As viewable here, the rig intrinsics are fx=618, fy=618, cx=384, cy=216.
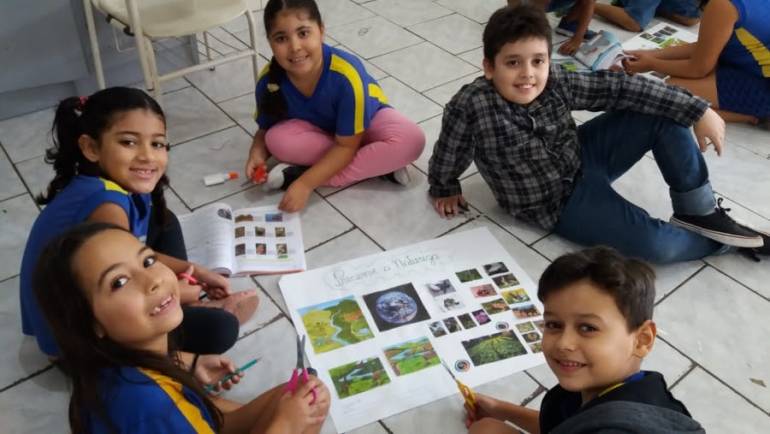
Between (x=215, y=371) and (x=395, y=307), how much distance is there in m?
0.40

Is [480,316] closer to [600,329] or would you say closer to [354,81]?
[600,329]

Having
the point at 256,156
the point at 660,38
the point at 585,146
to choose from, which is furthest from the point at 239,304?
the point at 660,38

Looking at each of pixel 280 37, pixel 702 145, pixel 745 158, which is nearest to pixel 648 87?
pixel 702 145

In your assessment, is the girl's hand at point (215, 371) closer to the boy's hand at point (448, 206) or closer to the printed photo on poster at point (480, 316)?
the printed photo on poster at point (480, 316)

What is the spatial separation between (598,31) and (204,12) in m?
1.60

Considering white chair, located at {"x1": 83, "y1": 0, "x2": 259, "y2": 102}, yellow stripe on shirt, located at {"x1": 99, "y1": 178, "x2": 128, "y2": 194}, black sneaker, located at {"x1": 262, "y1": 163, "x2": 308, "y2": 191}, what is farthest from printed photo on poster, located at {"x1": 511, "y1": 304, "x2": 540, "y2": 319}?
white chair, located at {"x1": 83, "y1": 0, "x2": 259, "y2": 102}

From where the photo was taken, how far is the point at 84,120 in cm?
112

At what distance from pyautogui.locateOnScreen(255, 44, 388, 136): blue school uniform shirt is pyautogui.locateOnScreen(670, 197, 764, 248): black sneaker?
0.87 meters

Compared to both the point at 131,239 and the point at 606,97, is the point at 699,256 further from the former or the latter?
the point at 131,239

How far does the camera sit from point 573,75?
149cm

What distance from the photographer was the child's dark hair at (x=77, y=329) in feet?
2.61

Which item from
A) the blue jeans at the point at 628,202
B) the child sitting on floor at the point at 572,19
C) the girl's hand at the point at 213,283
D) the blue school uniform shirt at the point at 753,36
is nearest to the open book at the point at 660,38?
the child sitting on floor at the point at 572,19

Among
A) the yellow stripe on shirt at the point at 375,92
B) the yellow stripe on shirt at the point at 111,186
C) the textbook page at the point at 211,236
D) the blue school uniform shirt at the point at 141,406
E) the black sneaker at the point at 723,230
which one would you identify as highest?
the yellow stripe on shirt at the point at 111,186

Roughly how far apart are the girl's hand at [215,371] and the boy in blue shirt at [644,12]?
220cm
